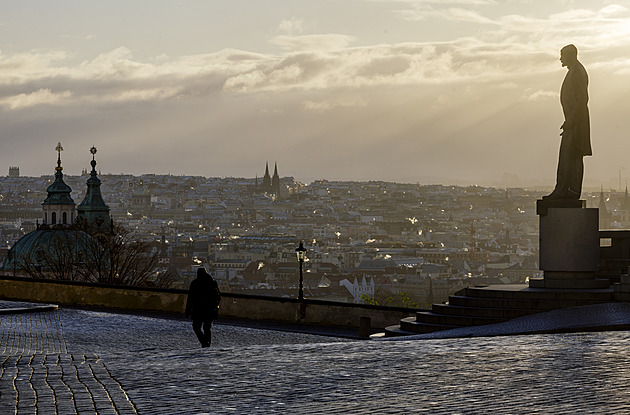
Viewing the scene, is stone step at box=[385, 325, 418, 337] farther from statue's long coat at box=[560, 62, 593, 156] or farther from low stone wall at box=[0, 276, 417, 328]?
statue's long coat at box=[560, 62, 593, 156]

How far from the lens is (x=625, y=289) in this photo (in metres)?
17.4

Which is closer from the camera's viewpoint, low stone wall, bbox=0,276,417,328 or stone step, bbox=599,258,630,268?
stone step, bbox=599,258,630,268

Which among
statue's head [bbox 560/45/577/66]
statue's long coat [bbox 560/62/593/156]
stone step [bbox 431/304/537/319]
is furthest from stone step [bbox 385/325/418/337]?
statue's head [bbox 560/45/577/66]

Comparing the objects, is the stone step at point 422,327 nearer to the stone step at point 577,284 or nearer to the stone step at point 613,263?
the stone step at point 577,284

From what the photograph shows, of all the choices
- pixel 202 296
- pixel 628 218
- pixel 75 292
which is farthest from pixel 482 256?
pixel 202 296

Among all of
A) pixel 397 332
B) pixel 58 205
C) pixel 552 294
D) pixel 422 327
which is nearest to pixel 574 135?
pixel 552 294

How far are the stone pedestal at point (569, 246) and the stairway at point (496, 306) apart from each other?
0.44 meters

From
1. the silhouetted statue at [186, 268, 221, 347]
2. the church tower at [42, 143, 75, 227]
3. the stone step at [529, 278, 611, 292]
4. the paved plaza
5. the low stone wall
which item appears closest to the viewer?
the paved plaza

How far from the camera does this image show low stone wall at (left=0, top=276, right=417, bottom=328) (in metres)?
22.1

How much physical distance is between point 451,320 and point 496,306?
0.77 metres

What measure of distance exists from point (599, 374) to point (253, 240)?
572 ft

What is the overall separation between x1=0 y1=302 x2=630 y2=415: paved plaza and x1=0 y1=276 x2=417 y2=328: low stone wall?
30.6 feet

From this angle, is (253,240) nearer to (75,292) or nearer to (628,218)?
(628,218)

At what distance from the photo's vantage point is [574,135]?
19781 millimetres
